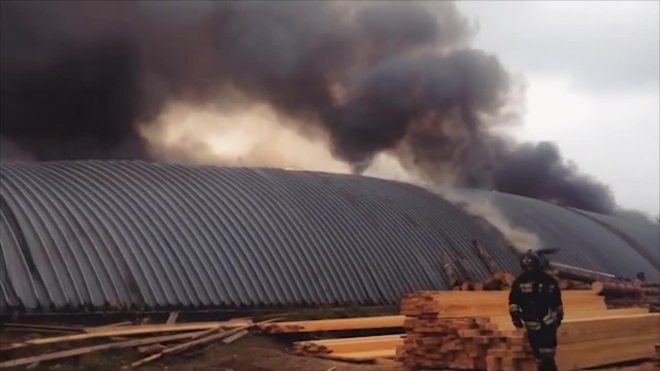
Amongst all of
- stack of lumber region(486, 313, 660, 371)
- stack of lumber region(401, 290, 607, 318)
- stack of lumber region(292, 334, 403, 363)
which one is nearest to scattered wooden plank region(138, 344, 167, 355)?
stack of lumber region(292, 334, 403, 363)

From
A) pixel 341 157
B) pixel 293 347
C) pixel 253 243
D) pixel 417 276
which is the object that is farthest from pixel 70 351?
pixel 341 157

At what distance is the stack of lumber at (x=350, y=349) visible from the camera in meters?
14.0

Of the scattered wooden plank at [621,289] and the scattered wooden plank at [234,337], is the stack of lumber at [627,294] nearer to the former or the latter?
the scattered wooden plank at [621,289]

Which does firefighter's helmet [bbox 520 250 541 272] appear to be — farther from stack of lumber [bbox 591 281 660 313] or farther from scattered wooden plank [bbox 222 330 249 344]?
stack of lumber [bbox 591 281 660 313]

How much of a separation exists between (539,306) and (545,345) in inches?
18.7

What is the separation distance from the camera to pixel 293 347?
1504 cm

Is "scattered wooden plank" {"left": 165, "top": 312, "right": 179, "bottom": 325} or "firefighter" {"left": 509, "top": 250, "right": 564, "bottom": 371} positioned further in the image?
"scattered wooden plank" {"left": 165, "top": 312, "right": 179, "bottom": 325}

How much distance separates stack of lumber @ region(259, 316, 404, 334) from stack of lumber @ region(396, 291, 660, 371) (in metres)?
3.26

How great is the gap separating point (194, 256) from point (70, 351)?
482 cm

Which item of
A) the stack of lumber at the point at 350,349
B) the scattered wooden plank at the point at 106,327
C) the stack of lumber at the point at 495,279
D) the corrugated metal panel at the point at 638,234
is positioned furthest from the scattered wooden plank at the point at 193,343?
the corrugated metal panel at the point at 638,234

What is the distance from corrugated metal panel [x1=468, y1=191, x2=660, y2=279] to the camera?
28453 mm

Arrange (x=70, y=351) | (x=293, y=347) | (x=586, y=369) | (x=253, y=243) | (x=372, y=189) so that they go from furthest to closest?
(x=372, y=189) < (x=253, y=243) < (x=293, y=347) < (x=70, y=351) < (x=586, y=369)

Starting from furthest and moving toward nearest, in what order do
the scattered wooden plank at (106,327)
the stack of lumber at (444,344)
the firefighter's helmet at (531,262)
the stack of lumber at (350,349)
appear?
the scattered wooden plank at (106,327) < the stack of lumber at (350,349) < the stack of lumber at (444,344) < the firefighter's helmet at (531,262)

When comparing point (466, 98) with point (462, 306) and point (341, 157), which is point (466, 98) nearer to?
point (341, 157)
